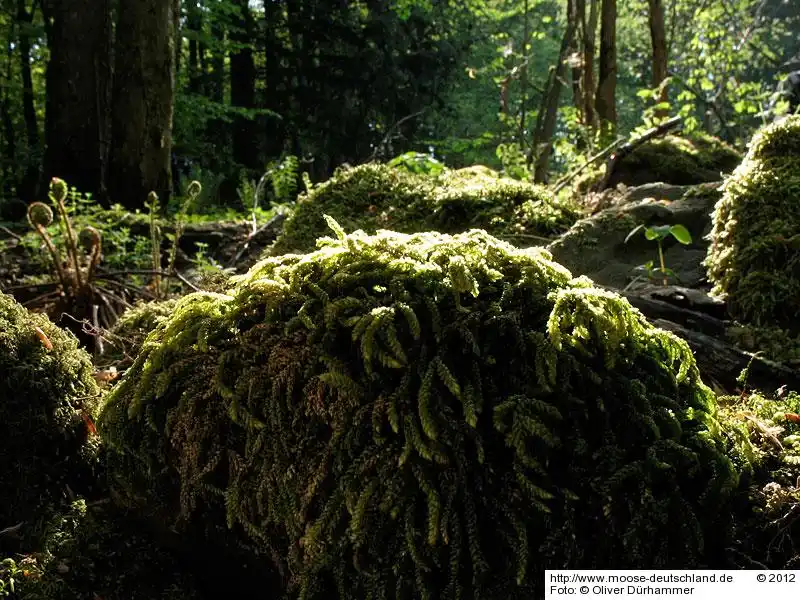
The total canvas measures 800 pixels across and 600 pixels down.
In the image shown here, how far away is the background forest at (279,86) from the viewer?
A: 7273 mm

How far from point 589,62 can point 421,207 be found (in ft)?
15.9

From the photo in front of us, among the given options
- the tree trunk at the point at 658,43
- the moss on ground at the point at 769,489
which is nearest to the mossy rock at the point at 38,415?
the moss on ground at the point at 769,489

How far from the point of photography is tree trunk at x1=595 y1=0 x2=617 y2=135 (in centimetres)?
710

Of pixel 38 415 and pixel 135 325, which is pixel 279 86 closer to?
pixel 135 325

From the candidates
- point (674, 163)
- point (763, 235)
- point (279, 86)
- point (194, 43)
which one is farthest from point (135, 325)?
point (194, 43)

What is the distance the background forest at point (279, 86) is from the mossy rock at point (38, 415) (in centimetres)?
562

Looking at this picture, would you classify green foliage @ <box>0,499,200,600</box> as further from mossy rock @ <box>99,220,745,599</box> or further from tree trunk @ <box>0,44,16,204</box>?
tree trunk @ <box>0,44,16,204</box>

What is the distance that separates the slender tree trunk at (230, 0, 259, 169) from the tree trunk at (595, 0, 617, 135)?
1027 centimetres

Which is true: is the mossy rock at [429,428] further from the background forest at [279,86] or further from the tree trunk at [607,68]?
the tree trunk at [607,68]

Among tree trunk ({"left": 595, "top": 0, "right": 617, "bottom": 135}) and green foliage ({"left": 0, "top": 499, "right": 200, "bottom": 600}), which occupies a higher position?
tree trunk ({"left": 595, "top": 0, "right": 617, "bottom": 135})

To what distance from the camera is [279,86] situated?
16.6 m

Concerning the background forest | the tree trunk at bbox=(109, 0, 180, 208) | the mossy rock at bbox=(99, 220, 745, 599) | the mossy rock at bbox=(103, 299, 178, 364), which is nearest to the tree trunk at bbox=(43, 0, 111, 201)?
the background forest

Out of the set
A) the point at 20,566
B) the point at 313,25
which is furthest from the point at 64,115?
the point at 313,25

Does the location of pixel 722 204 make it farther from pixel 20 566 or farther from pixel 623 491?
pixel 20 566
